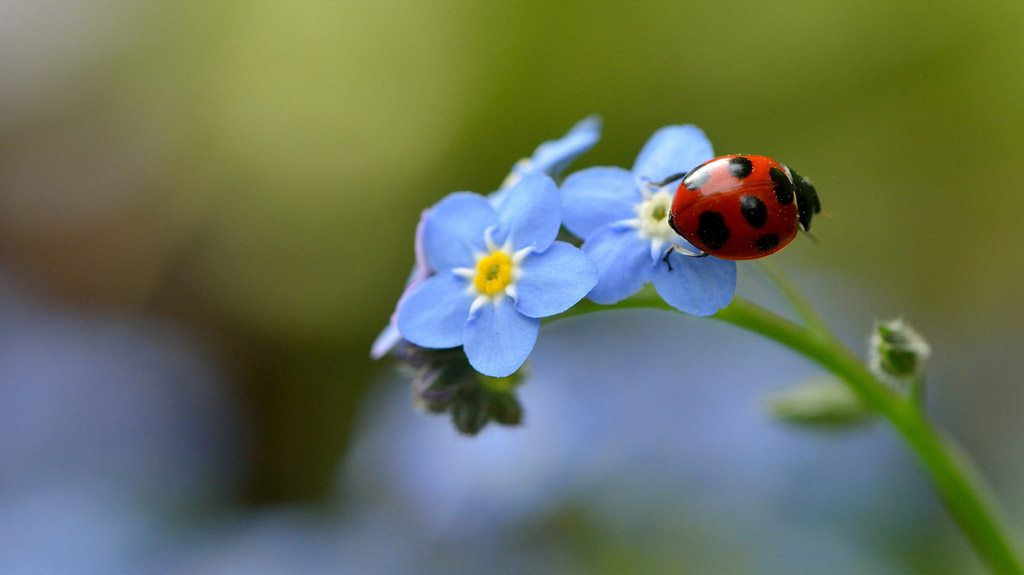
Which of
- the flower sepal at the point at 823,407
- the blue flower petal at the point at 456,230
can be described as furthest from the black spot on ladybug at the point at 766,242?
the flower sepal at the point at 823,407

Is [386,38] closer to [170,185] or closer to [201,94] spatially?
[201,94]

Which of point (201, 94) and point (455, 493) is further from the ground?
point (201, 94)

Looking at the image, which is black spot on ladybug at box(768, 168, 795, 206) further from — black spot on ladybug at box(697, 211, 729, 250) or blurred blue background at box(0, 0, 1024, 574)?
blurred blue background at box(0, 0, 1024, 574)

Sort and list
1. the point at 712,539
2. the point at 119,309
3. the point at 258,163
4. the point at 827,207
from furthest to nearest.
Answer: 1. the point at 258,163
2. the point at 119,309
3. the point at 827,207
4. the point at 712,539

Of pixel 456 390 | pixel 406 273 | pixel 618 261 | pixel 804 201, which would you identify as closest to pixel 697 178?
pixel 618 261

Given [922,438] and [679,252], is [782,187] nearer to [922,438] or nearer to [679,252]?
[679,252]

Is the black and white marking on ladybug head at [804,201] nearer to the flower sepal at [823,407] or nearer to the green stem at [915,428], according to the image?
→ the green stem at [915,428]

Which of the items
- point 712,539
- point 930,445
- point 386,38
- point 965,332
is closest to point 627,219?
point 930,445
